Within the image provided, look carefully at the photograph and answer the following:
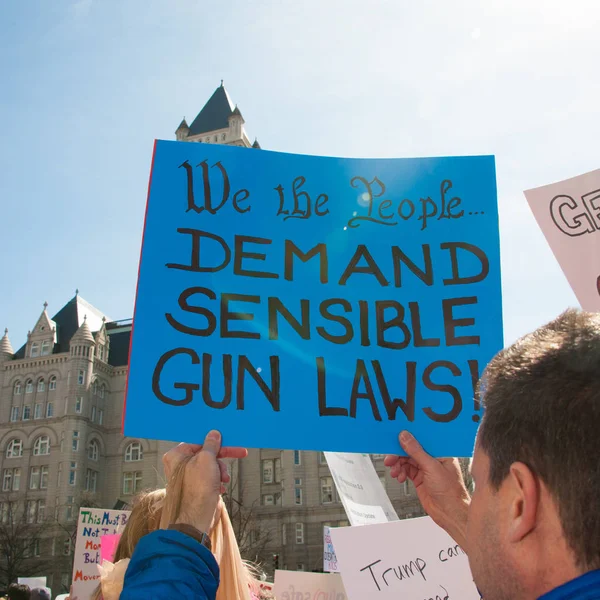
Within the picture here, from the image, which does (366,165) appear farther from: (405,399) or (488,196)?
(405,399)

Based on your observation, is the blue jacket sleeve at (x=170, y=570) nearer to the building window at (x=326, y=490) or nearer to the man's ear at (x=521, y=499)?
the man's ear at (x=521, y=499)

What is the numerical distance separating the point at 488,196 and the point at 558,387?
1.55 m

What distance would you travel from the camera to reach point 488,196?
7.87ft

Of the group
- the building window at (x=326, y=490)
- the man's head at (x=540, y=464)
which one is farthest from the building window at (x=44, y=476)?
the man's head at (x=540, y=464)

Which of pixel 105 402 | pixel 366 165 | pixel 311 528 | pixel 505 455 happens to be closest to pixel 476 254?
pixel 366 165

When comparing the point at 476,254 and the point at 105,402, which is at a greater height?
the point at 105,402

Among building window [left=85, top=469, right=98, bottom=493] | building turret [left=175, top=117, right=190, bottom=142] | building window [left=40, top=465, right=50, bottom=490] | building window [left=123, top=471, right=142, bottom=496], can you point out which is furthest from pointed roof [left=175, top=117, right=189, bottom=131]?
building window [left=40, top=465, right=50, bottom=490]

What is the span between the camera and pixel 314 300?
2.23 metres

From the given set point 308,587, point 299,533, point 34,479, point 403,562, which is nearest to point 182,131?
point 34,479

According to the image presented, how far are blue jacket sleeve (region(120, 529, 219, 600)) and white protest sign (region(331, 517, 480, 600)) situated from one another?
1.82 m

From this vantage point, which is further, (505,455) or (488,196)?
(488,196)

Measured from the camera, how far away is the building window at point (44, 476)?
151 feet

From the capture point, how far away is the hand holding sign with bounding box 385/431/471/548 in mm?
1886

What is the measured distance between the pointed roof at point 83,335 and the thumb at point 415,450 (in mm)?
50757
